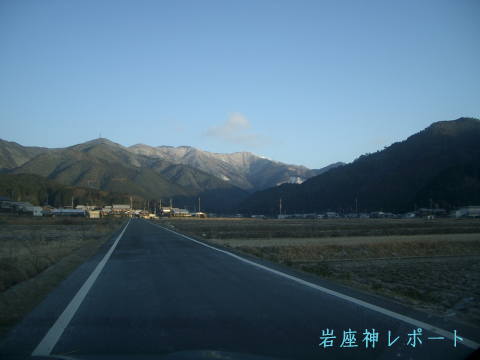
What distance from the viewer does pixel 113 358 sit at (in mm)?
5219

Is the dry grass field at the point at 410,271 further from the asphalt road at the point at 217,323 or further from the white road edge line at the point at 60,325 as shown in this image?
the white road edge line at the point at 60,325

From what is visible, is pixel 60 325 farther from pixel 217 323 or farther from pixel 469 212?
pixel 469 212

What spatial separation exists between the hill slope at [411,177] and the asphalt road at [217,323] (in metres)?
138

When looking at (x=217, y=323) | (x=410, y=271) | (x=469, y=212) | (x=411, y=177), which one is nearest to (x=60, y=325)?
(x=217, y=323)

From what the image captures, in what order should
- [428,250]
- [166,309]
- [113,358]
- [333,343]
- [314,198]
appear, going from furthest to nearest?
[314,198]
[428,250]
[166,309]
[333,343]
[113,358]

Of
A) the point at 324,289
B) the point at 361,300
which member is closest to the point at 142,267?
the point at 324,289

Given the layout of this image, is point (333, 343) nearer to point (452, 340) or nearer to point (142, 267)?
point (452, 340)

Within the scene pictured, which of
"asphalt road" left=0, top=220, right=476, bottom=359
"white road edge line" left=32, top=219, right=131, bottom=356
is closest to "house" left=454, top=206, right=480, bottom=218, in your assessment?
"asphalt road" left=0, top=220, right=476, bottom=359

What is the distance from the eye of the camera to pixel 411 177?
151750 millimetres

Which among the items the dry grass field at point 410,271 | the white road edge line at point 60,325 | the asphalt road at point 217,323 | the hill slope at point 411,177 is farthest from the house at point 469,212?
the white road edge line at point 60,325

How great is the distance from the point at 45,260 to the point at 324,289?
13446mm

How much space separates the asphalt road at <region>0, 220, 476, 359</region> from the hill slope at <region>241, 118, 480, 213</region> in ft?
451

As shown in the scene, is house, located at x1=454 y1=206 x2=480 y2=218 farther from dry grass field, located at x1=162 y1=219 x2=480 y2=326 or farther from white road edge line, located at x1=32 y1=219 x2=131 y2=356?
white road edge line, located at x1=32 y1=219 x2=131 y2=356

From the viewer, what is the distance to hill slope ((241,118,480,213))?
13438 centimetres
